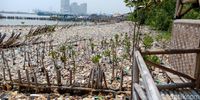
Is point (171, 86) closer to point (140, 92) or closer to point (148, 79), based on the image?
point (140, 92)

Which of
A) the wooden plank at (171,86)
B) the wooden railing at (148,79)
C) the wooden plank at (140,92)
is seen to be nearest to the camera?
the wooden railing at (148,79)

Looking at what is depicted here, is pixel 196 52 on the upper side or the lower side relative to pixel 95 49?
upper

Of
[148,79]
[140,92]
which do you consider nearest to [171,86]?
[140,92]

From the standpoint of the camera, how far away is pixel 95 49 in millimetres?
18156

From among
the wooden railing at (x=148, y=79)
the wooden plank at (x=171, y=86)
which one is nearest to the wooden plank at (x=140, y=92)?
the wooden railing at (x=148, y=79)

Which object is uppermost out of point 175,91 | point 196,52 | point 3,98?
point 196,52

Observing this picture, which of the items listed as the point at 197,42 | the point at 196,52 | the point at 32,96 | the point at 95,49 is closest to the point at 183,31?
the point at 197,42

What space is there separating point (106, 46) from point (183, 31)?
1181 cm

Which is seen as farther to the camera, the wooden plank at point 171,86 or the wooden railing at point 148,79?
the wooden plank at point 171,86

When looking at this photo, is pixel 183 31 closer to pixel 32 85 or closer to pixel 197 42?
pixel 197 42

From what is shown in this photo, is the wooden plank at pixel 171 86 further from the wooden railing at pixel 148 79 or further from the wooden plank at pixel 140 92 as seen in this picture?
the wooden plank at pixel 140 92

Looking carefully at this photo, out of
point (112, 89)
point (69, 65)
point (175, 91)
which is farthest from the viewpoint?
point (69, 65)

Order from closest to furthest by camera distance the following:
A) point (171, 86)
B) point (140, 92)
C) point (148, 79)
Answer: point (148, 79) → point (140, 92) → point (171, 86)

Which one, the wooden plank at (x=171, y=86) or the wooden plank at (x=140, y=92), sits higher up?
the wooden plank at (x=140, y=92)
